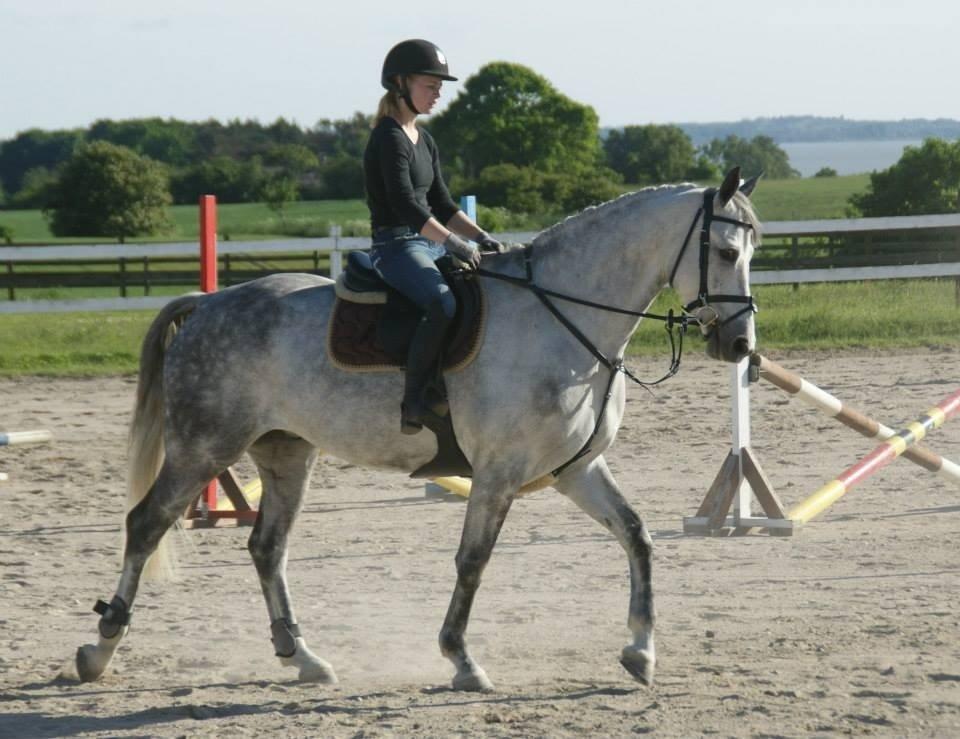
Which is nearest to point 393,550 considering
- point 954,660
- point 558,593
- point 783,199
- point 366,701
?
point 558,593

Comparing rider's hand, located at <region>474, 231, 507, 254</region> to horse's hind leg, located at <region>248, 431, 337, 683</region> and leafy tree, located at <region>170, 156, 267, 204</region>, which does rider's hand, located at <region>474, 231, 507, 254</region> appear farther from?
leafy tree, located at <region>170, 156, 267, 204</region>

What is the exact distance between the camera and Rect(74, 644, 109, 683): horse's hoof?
6.09 m

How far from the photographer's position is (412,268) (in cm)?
587

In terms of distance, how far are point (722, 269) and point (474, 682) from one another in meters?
1.87

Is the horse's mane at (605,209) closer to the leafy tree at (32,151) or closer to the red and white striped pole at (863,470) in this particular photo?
the red and white striped pole at (863,470)

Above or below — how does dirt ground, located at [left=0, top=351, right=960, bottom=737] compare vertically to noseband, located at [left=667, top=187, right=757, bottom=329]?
below

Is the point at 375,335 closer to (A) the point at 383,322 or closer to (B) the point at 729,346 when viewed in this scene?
(A) the point at 383,322

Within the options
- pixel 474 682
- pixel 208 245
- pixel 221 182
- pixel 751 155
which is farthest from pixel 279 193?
pixel 474 682

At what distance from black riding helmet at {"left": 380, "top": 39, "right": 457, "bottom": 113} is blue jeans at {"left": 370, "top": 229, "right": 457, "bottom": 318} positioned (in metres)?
0.55

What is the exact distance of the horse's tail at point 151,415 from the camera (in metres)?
6.58

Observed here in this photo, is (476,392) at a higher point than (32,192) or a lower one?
higher

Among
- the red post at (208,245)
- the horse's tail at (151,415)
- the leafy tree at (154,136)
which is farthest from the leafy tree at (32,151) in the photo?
the horse's tail at (151,415)

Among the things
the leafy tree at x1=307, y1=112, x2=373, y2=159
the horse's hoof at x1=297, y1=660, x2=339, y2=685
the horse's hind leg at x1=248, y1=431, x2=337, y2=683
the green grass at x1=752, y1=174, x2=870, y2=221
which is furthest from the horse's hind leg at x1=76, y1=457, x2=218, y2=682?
the leafy tree at x1=307, y1=112, x2=373, y2=159

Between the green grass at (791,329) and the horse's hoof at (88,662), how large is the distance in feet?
33.9
